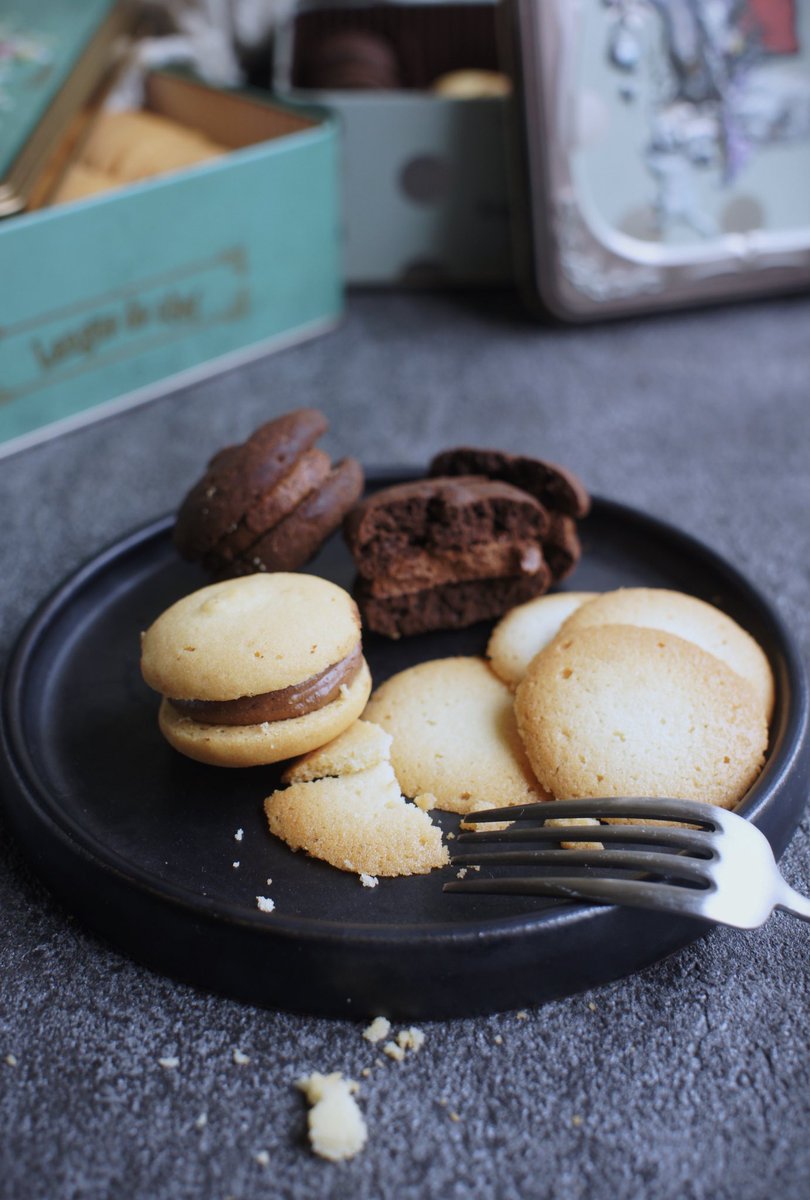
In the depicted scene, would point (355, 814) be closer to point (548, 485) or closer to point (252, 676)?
point (252, 676)

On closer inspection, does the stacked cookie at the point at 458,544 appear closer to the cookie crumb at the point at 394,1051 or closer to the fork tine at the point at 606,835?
the fork tine at the point at 606,835

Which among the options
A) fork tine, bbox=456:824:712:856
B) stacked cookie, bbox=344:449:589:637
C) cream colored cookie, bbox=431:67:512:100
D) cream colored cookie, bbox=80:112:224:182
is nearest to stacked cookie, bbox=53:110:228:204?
cream colored cookie, bbox=80:112:224:182

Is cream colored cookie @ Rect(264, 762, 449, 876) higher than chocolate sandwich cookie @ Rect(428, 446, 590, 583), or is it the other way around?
chocolate sandwich cookie @ Rect(428, 446, 590, 583)

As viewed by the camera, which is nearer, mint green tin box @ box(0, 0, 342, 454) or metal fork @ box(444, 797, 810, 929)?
metal fork @ box(444, 797, 810, 929)

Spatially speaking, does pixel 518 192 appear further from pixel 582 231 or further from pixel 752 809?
pixel 752 809

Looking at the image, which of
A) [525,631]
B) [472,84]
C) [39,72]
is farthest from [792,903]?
[472,84]

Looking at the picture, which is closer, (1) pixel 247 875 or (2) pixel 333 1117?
(2) pixel 333 1117

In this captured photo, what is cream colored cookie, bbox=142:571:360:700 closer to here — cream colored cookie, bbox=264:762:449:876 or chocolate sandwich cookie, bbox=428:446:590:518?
cream colored cookie, bbox=264:762:449:876
